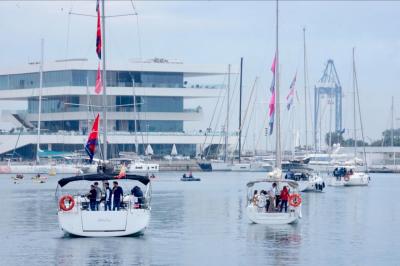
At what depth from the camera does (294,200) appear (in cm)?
5209

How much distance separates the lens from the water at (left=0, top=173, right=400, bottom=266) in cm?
4069

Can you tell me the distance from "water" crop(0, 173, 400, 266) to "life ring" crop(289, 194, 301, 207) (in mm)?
1108

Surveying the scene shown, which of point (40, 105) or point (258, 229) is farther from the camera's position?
point (40, 105)

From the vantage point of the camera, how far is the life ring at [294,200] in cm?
5166

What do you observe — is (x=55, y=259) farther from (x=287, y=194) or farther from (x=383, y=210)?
(x=383, y=210)

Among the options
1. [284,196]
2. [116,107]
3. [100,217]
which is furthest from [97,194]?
[116,107]

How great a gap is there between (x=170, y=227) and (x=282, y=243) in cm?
975

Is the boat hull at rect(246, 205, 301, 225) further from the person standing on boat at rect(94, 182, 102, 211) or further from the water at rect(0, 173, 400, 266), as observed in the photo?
the person standing on boat at rect(94, 182, 102, 211)

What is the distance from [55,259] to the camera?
40.2 meters

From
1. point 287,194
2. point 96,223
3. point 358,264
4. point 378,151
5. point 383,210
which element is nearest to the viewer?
point 358,264

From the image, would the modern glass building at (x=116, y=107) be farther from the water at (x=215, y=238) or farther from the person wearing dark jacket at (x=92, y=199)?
the person wearing dark jacket at (x=92, y=199)

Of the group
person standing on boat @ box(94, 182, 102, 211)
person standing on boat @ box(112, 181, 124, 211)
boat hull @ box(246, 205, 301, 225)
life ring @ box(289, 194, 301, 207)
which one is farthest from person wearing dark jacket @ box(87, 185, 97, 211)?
life ring @ box(289, 194, 301, 207)

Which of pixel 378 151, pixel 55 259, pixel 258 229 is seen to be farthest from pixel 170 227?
pixel 378 151

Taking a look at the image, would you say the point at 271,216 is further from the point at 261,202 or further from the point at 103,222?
the point at 103,222
